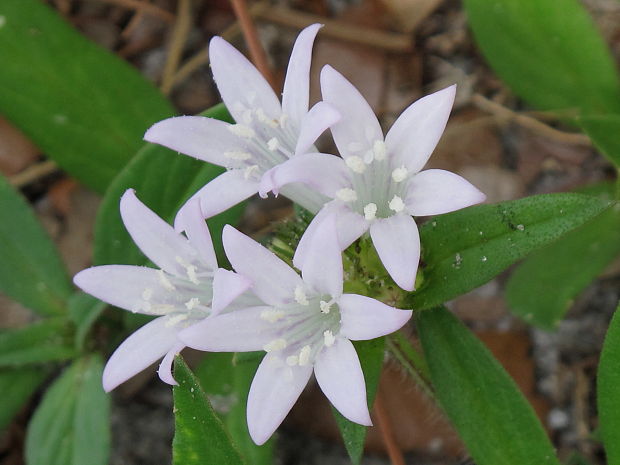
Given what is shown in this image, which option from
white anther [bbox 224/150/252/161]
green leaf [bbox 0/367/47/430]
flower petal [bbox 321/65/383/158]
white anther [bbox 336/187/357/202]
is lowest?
green leaf [bbox 0/367/47/430]

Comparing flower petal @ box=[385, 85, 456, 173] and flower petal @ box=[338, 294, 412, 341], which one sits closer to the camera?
flower petal @ box=[338, 294, 412, 341]

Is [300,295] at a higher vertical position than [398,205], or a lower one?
lower

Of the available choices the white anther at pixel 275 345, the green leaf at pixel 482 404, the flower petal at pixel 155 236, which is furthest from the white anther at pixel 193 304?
the green leaf at pixel 482 404

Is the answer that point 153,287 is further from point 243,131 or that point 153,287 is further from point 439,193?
point 439,193

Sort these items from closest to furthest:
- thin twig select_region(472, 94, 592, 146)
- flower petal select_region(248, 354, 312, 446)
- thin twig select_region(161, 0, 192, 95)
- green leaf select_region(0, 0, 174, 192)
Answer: flower petal select_region(248, 354, 312, 446) < green leaf select_region(0, 0, 174, 192) < thin twig select_region(472, 94, 592, 146) < thin twig select_region(161, 0, 192, 95)

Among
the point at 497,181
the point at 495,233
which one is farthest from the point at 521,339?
the point at 495,233

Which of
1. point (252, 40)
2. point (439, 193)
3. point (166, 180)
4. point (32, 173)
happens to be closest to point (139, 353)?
point (166, 180)

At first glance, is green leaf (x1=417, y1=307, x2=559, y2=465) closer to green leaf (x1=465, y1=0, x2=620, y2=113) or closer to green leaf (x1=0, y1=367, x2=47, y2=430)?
green leaf (x1=465, y1=0, x2=620, y2=113)

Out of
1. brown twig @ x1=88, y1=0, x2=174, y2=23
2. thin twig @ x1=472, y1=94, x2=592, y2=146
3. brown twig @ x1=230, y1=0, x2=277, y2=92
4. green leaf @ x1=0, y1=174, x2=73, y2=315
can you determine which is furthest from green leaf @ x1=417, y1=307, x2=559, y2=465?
brown twig @ x1=88, y1=0, x2=174, y2=23

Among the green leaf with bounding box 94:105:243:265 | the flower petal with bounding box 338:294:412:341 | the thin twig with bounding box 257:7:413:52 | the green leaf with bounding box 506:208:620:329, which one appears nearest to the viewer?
the flower petal with bounding box 338:294:412:341
